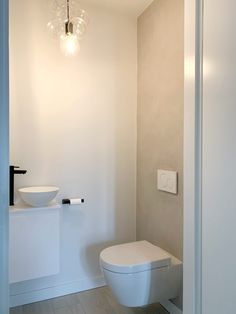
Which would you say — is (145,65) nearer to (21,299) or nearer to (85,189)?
(85,189)

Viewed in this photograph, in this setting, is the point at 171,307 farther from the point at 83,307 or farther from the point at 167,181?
the point at 167,181

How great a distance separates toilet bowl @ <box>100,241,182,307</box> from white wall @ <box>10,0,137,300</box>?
21.6 inches

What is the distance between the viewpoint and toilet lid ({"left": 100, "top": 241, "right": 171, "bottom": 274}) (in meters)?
1.66

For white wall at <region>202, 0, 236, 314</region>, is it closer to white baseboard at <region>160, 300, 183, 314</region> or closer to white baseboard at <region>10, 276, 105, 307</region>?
white baseboard at <region>160, 300, 183, 314</region>

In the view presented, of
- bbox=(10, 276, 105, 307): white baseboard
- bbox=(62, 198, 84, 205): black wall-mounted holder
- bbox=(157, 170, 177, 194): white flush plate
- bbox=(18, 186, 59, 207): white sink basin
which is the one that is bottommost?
bbox=(10, 276, 105, 307): white baseboard

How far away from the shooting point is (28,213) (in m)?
1.90

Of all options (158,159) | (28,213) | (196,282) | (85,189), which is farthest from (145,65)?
(196,282)

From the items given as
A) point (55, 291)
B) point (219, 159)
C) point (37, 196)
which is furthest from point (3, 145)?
point (55, 291)

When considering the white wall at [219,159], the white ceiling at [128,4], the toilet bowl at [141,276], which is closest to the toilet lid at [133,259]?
the toilet bowl at [141,276]

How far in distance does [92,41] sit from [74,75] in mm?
378

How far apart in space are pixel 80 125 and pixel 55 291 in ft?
4.85

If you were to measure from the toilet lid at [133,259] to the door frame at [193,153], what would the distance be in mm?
427

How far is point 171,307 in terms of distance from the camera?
1928 mm

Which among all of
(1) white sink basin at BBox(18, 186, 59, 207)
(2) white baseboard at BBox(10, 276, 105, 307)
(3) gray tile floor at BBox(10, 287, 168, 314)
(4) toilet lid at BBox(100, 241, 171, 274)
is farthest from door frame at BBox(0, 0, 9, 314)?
(2) white baseboard at BBox(10, 276, 105, 307)
